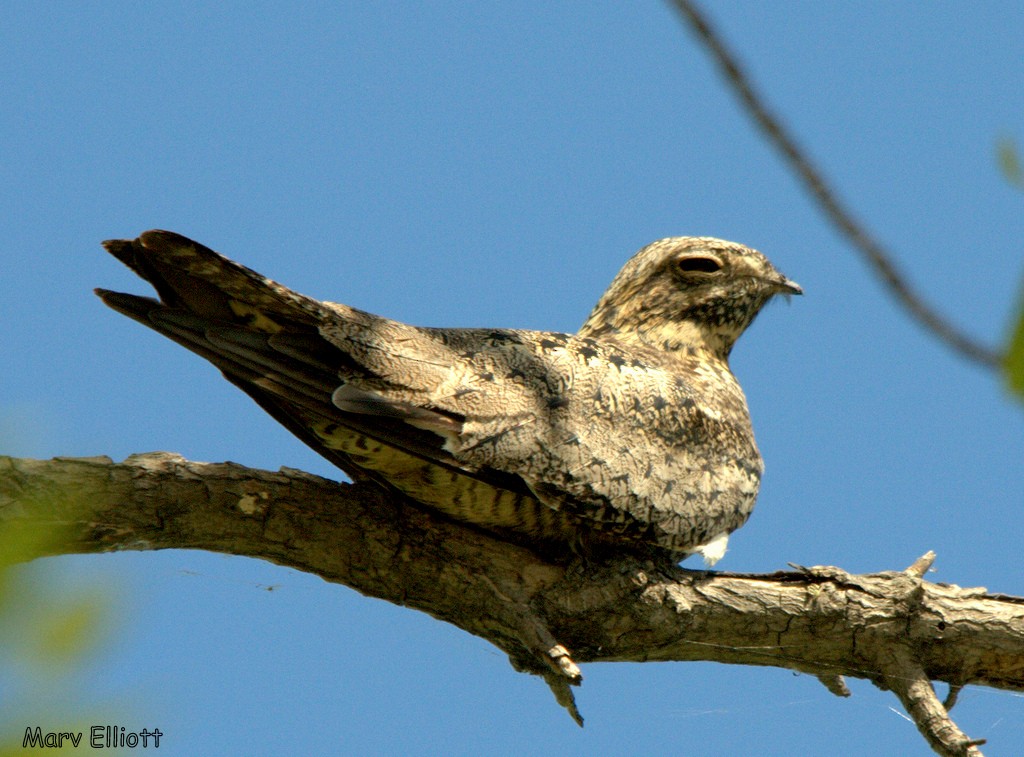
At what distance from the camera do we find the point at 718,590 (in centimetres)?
411

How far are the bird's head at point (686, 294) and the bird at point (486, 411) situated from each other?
433mm

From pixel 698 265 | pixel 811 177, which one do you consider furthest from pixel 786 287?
pixel 811 177

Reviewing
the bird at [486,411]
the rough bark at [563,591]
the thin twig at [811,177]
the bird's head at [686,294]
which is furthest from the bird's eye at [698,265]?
the thin twig at [811,177]

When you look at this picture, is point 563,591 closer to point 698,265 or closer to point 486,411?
point 486,411

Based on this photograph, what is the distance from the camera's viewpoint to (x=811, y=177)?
1.30 m

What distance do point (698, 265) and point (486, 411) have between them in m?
1.89

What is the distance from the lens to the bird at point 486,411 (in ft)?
11.2

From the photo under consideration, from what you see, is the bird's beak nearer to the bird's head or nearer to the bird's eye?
the bird's head

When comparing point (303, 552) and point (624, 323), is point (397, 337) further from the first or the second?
point (624, 323)

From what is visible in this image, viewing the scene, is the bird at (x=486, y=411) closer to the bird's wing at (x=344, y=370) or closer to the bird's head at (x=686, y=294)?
the bird's wing at (x=344, y=370)

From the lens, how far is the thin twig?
1.23 metres

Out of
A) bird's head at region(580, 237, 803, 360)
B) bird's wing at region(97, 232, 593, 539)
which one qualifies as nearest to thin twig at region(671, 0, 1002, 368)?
bird's wing at region(97, 232, 593, 539)

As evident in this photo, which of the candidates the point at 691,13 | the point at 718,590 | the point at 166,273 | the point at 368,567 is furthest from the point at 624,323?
the point at 691,13

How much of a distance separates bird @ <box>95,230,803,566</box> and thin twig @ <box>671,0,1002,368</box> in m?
2.28
